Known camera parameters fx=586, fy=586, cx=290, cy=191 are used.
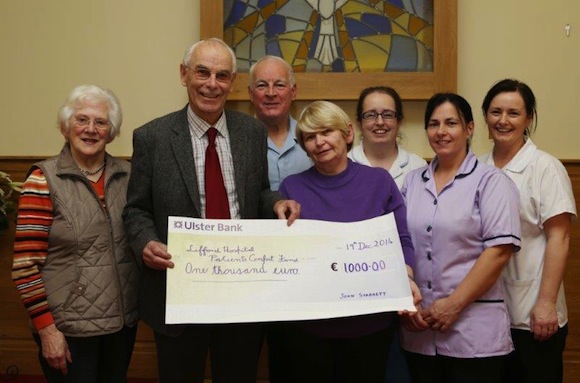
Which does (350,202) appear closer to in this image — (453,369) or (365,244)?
(365,244)

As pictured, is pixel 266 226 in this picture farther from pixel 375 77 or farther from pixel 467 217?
pixel 375 77

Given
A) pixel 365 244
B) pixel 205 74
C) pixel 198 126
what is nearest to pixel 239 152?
pixel 198 126

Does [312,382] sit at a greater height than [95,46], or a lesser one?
lesser

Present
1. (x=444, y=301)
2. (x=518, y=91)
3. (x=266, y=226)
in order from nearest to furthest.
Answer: (x=266, y=226) < (x=444, y=301) < (x=518, y=91)

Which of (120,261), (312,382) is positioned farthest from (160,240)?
(312,382)

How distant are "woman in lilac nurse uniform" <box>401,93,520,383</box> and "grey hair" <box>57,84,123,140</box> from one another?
1.06 metres

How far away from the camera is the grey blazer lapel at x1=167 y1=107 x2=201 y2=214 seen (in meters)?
1.74

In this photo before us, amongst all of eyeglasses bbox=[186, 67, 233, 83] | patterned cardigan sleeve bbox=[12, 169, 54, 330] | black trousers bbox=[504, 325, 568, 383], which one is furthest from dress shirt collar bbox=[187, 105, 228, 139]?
black trousers bbox=[504, 325, 568, 383]

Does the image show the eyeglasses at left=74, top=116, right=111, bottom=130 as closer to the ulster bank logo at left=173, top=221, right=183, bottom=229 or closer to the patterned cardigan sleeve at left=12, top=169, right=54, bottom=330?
the patterned cardigan sleeve at left=12, top=169, right=54, bottom=330

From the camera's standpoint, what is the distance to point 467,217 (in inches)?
73.8

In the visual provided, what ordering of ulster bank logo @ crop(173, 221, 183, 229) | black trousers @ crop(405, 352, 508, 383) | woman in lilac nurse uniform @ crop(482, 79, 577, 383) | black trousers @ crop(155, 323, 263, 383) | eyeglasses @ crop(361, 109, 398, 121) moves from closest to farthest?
ulster bank logo @ crop(173, 221, 183, 229) → black trousers @ crop(155, 323, 263, 383) → black trousers @ crop(405, 352, 508, 383) → woman in lilac nurse uniform @ crop(482, 79, 577, 383) → eyeglasses @ crop(361, 109, 398, 121)

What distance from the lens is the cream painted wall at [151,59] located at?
3.08 metres

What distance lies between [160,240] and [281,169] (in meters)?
0.66

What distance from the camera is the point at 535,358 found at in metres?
2.07
